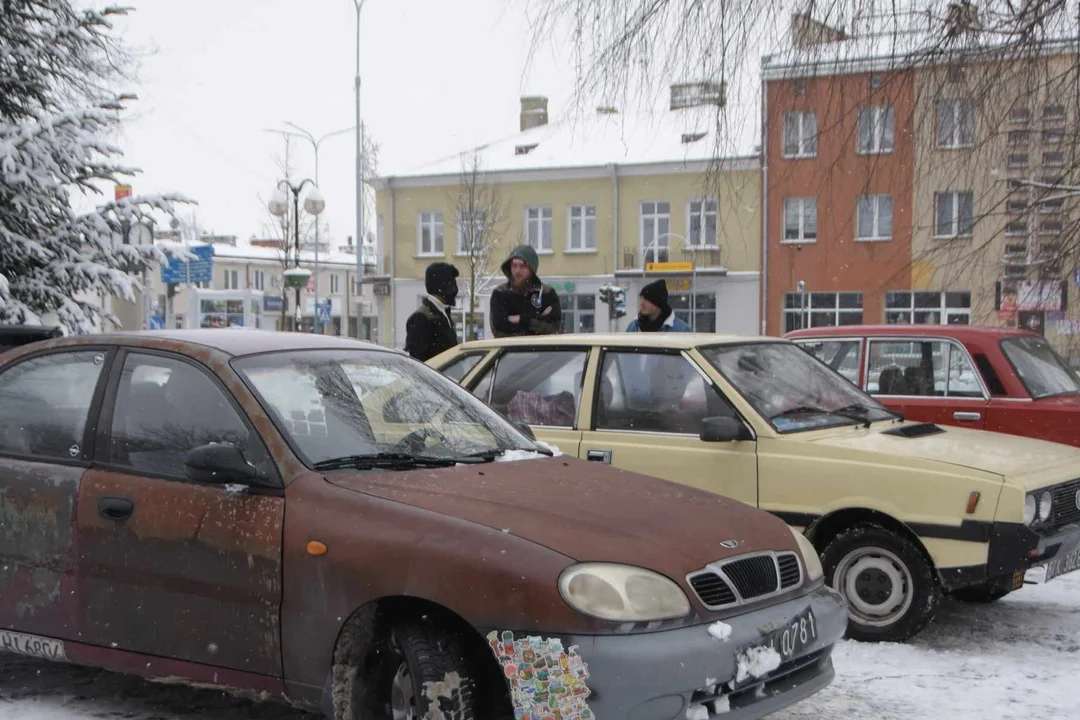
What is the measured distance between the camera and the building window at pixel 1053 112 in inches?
328

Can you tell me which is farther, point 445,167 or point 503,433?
point 445,167

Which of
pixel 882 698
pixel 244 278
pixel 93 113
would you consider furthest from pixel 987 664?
pixel 244 278

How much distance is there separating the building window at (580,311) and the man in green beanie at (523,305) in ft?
125

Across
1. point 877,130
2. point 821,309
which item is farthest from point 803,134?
point 821,309

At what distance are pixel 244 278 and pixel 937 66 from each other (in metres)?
91.7

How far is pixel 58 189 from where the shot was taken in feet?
40.1

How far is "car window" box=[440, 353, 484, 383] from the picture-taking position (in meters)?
7.38

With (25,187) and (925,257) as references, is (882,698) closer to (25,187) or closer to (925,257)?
(925,257)

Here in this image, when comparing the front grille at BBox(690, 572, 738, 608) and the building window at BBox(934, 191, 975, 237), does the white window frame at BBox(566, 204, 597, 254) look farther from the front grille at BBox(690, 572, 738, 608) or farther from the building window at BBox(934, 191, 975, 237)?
the front grille at BBox(690, 572, 738, 608)

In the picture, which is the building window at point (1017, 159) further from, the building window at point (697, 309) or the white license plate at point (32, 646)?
the building window at point (697, 309)

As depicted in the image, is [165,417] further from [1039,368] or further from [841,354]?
[1039,368]

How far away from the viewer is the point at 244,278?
95125 millimetres

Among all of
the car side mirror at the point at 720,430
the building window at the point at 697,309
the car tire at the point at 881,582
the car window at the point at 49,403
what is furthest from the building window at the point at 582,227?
the car window at the point at 49,403

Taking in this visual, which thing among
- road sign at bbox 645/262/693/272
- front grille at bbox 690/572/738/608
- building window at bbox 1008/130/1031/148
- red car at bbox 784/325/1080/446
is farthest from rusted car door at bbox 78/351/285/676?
road sign at bbox 645/262/693/272
